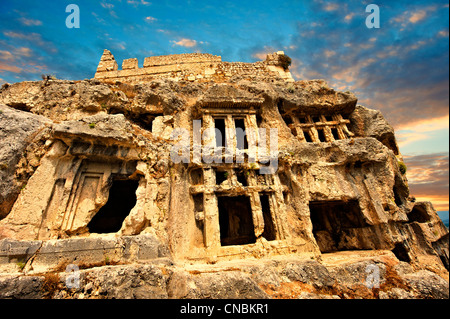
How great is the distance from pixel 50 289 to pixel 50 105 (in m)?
8.54

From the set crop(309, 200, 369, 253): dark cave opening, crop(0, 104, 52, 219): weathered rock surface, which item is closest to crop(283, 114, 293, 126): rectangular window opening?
crop(309, 200, 369, 253): dark cave opening

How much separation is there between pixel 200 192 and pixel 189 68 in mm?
11032

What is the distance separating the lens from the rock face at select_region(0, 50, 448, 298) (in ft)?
18.0

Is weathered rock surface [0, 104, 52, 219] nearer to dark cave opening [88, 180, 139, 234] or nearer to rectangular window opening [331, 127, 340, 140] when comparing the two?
dark cave opening [88, 180, 139, 234]

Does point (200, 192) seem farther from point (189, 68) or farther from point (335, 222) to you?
point (189, 68)

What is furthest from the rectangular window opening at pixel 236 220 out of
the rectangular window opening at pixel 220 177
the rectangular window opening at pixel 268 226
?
the rectangular window opening at pixel 220 177

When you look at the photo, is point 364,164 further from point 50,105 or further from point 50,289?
point 50,105

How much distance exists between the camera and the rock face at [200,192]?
18.0 feet

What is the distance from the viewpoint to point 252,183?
9578 mm

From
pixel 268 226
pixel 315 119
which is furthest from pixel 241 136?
pixel 315 119

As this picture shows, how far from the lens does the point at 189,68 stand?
15648 mm

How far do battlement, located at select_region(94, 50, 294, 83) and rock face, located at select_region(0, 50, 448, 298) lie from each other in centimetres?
31

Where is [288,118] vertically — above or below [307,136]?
above
